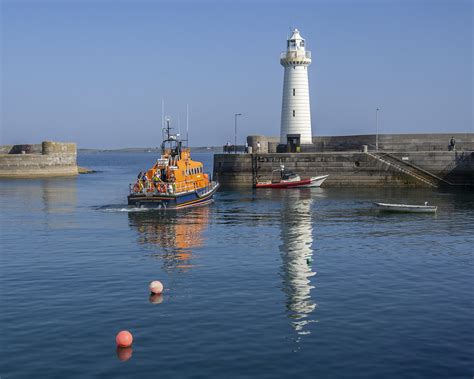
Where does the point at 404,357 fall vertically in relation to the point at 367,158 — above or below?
below

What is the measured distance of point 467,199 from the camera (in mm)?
46906

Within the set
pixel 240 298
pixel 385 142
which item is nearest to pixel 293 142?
pixel 385 142

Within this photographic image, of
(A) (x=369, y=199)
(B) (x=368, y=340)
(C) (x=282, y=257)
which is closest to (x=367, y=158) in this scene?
(A) (x=369, y=199)

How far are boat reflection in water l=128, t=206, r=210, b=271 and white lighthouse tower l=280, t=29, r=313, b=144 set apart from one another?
2239 cm

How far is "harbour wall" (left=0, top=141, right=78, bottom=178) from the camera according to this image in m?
79.2

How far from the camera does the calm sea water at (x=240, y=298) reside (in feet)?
42.5

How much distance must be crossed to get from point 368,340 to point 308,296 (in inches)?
160

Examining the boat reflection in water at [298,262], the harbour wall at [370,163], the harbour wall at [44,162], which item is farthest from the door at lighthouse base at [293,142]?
the harbour wall at [44,162]

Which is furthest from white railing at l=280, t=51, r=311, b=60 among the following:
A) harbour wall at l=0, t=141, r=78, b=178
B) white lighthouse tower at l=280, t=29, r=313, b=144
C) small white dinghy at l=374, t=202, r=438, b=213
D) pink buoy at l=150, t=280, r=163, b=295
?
pink buoy at l=150, t=280, r=163, b=295

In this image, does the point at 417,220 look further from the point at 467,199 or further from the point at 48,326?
the point at 48,326

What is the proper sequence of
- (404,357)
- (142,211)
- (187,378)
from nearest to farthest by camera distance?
(187,378) → (404,357) → (142,211)

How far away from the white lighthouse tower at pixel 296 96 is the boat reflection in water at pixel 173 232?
881 inches

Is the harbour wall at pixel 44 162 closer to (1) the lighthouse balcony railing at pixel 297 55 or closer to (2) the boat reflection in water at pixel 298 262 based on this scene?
(1) the lighthouse balcony railing at pixel 297 55

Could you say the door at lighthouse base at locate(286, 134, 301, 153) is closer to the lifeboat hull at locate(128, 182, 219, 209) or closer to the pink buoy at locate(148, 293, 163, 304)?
the lifeboat hull at locate(128, 182, 219, 209)
